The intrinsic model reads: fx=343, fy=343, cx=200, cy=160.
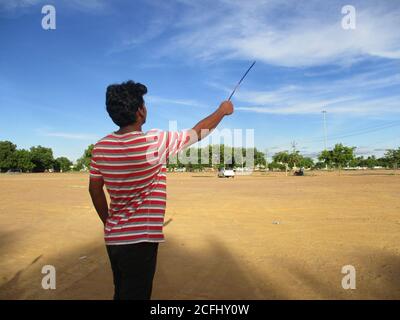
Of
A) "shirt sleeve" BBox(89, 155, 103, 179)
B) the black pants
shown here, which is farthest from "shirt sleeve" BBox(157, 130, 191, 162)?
the black pants

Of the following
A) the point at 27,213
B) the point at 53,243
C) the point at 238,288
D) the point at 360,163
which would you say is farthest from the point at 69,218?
the point at 360,163

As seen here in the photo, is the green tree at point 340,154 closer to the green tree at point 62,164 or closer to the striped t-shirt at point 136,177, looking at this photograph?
the striped t-shirt at point 136,177

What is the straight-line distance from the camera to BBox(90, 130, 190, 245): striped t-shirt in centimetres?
213

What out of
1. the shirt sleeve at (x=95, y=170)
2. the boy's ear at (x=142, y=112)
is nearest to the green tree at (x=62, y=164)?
the shirt sleeve at (x=95, y=170)

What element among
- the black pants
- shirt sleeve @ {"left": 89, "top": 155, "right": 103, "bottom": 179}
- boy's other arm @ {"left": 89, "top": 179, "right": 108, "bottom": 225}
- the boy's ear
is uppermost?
the boy's ear

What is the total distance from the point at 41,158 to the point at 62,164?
26.1 meters

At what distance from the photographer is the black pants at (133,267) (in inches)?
86.1

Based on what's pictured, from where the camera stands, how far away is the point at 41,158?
109 metres

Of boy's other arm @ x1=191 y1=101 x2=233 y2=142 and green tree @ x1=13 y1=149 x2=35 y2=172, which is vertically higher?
green tree @ x1=13 y1=149 x2=35 y2=172

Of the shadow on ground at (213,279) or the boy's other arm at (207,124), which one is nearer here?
the boy's other arm at (207,124)

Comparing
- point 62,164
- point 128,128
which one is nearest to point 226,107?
point 128,128

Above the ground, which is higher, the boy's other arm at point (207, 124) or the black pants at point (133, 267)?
the boy's other arm at point (207, 124)

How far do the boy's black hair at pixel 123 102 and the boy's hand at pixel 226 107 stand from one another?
1.79ft

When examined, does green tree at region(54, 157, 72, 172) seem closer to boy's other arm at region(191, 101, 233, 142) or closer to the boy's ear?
the boy's ear
